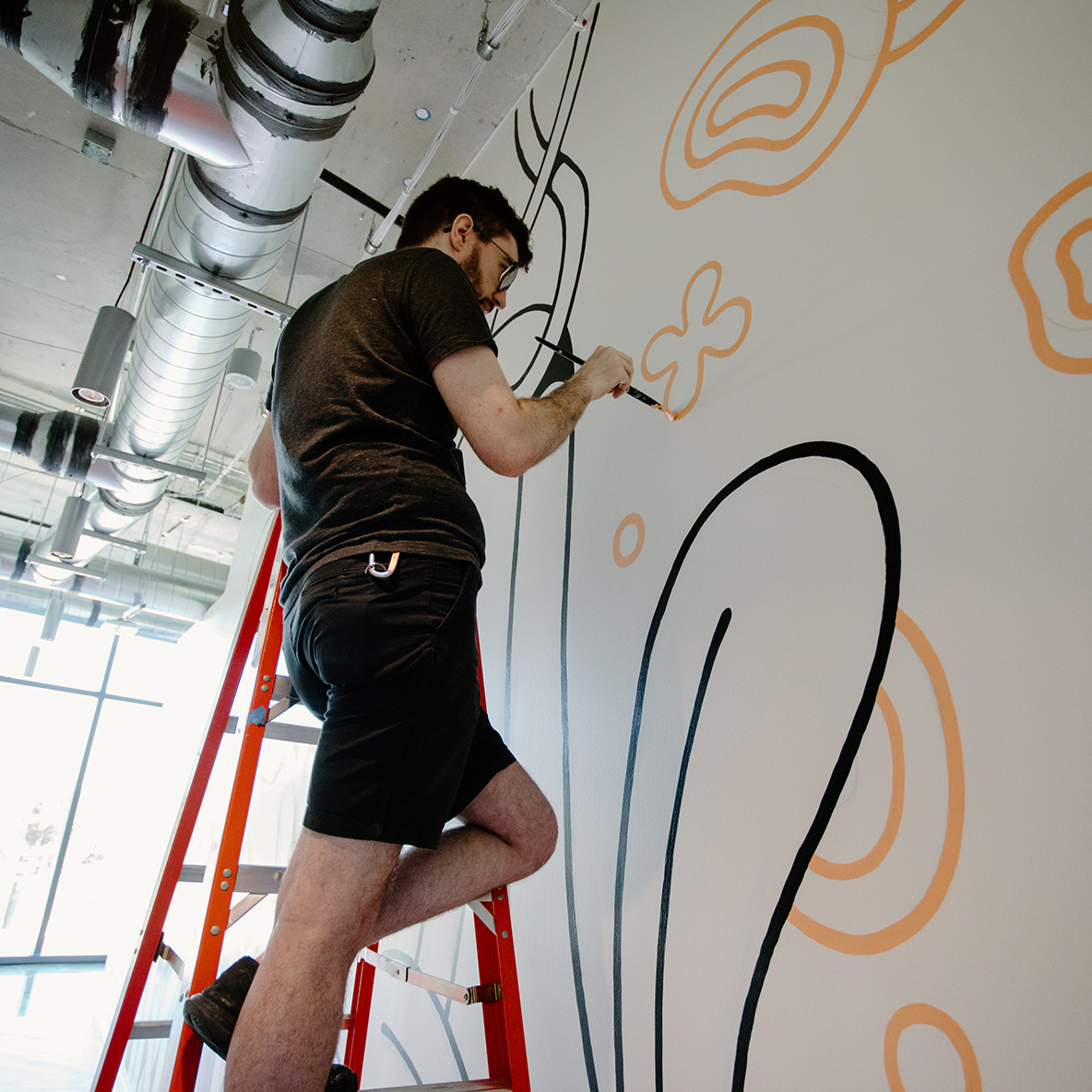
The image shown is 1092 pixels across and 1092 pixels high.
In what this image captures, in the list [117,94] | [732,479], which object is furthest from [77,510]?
[732,479]

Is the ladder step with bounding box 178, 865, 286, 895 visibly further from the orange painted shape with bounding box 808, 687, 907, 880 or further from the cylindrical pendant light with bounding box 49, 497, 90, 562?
the cylindrical pendant light with bounding box 49, 497, 90, 562

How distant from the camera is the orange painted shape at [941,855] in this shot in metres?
0.78

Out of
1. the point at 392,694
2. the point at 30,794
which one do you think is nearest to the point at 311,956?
the point at 392,694

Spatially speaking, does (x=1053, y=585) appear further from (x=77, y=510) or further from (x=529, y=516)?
(x=77, y=510)

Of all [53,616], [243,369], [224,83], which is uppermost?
[243,369]

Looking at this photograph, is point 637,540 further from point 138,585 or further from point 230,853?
point 138,585

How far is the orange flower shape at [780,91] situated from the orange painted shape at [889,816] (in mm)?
890

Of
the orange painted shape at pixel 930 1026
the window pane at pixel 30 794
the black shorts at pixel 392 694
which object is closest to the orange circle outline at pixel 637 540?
the black shorts at pixel 392 694

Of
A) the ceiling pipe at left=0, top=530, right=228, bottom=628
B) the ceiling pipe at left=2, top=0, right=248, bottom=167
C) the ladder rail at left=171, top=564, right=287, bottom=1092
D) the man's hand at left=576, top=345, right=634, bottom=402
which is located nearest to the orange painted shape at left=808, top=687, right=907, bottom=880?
the man's hand at left=576, top=345, right=634, bottom=402

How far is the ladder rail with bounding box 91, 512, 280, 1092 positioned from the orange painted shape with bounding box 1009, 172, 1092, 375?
1.55m

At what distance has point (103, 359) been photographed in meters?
3.10

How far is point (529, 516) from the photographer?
1878 mm

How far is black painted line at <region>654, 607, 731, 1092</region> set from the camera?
108cm

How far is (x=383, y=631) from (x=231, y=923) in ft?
2.34
